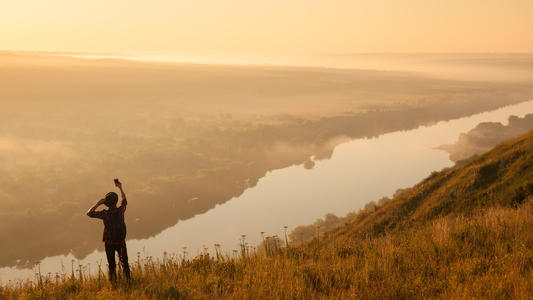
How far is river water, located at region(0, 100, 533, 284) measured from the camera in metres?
86.4

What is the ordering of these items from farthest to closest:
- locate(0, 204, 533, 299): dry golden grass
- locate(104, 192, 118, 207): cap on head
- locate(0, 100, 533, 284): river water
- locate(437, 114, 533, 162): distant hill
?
1. locate(437, 114, 533, 162): distant hill
2. locate(0, 100, 533, 284): river water
3. locate(104, 192, 118, 207): cap on head
4. locate(0, 204, 533, 299): dry golden grass

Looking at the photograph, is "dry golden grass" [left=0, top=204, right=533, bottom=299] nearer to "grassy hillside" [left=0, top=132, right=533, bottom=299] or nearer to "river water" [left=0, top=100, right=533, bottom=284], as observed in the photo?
"grassy hillside" [left=0, top=132, right=533, bottom=299]

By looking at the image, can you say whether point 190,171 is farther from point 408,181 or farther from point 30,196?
point 408,181

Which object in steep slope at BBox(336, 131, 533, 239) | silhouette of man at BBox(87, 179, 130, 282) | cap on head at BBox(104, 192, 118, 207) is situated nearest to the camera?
cap on head at BBox(104, 192, 118, 207)

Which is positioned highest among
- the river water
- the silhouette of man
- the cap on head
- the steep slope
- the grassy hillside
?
the cap on head

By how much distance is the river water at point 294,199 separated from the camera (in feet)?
284

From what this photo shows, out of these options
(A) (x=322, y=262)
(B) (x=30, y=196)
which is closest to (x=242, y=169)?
(B) (x=30, y=196)

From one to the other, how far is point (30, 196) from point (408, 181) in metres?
132

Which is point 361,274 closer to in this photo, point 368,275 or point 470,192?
point 368,275

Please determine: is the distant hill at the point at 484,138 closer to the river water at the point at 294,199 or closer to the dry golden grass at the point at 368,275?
the river water at the point at 294,199

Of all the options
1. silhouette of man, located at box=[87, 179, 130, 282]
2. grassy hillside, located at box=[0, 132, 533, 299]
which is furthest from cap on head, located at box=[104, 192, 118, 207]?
grassy hillside, located at box=[0, 132, 533, 299]

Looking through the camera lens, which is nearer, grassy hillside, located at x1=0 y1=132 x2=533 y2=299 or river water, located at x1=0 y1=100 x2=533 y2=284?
grassy hillside, located at x1=0 y1=132 x2=533 y2=299

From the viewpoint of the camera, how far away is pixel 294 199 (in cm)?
11644

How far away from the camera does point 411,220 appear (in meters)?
27.4
